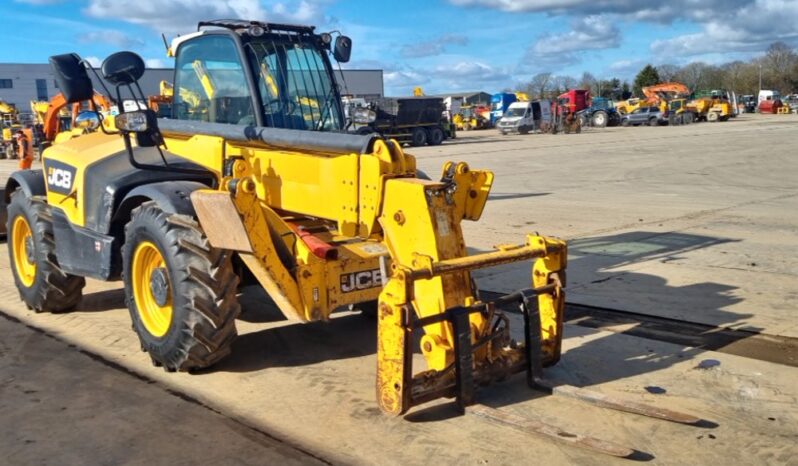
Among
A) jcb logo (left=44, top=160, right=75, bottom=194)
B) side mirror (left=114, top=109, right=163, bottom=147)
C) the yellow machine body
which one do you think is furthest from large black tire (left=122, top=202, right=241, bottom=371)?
jcb logo (left=44, top=160, right=75, bottom=194)

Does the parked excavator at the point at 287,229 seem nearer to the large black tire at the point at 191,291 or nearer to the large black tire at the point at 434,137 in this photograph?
the large black tire at the point at 191,291

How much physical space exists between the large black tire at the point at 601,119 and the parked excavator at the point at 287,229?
51.9 metres

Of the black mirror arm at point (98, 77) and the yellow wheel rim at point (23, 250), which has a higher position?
the black mirror arm at point (98, 77)

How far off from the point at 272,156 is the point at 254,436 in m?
1.97

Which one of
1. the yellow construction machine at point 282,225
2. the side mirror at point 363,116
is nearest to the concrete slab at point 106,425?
the yellow construction machine at point 282,225

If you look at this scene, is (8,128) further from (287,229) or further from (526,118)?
(287,229)

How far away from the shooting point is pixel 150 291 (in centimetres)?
564

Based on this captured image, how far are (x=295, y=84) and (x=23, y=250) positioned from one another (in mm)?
3694

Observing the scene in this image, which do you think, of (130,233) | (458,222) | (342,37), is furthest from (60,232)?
(458,222)

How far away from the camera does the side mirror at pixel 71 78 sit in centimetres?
512

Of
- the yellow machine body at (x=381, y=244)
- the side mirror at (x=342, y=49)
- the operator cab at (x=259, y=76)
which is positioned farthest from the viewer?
the side mirror at (x=342, y=49)

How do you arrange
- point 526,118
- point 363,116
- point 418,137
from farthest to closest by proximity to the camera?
point 526,118 < point 418,137 < point 363,116

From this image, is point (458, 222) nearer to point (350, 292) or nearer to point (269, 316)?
point (350, 292)

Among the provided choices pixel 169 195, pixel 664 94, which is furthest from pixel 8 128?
pixel 664 94
